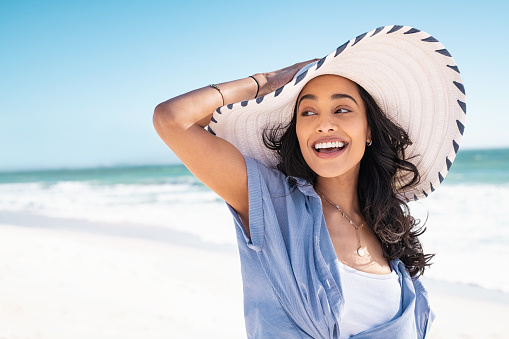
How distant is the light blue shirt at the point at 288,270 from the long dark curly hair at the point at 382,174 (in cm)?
29

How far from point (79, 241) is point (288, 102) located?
636cm

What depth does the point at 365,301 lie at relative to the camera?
1.67 m

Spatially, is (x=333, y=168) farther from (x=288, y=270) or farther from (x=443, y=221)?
(x=443, y=221)

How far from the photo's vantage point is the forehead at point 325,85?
183cm

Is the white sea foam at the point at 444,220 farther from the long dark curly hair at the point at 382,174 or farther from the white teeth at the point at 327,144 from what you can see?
the white teeth at the point at 327,144

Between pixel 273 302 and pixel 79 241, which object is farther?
pixel 79 241

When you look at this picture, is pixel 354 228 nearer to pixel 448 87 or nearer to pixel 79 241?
pixel 448 87

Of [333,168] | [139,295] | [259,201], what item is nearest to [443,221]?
[139,295]

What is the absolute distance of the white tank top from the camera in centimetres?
162

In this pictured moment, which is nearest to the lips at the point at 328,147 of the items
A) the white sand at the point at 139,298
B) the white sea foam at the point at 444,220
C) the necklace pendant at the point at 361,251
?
the necklace pendant at the point at 361,251

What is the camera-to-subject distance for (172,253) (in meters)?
6.34

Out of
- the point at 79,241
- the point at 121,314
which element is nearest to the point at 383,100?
the point at 121,314

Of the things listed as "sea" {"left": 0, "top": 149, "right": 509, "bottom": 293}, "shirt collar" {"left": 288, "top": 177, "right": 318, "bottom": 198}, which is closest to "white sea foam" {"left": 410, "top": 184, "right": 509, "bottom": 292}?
"sea" {"left": 0, "top": 149, "right": 509, "bottom": 293}

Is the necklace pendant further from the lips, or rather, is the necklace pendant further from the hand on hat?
the hand on hat
